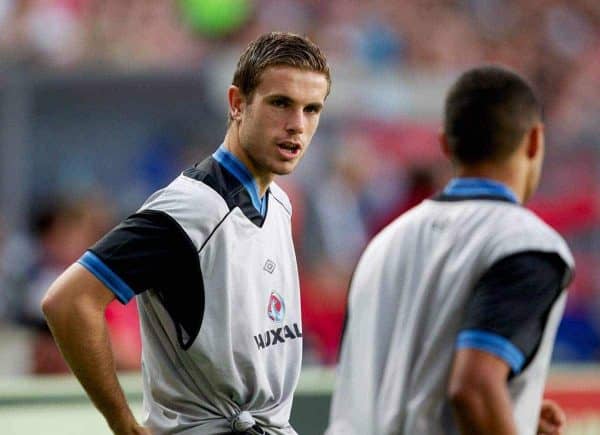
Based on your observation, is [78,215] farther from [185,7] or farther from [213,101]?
[185,7]

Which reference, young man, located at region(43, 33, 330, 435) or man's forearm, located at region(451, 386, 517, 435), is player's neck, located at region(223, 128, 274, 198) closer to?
young man, located at region(43, 33, 330, 435)

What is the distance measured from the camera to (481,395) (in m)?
3.22

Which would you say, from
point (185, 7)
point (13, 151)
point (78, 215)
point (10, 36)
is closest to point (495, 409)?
point (78, 215)

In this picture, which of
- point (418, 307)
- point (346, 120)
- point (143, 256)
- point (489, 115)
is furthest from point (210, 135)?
point (418, 307)

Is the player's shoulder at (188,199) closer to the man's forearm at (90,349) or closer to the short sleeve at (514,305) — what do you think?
the man's forearm at (90,349)

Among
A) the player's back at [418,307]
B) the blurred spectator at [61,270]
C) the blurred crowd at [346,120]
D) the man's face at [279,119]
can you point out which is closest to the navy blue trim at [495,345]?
the player's back at [418,307]

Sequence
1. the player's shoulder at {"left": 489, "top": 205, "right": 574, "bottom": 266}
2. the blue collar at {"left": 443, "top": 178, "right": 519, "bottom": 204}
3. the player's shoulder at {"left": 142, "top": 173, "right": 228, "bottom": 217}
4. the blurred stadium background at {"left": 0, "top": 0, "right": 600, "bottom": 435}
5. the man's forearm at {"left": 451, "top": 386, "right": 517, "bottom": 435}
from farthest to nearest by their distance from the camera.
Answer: the blurred stadium background at {"left": 0, "top": 0, "right": 600, "bottom": 435}
the player's shoulder at {"left": 142, "top": 173, "right": 228, "bottom": 217}
the blue collar at {"left": 443, "top": 178, "right": 519, "bottom": 204}
the player's shoulder at {"left": 489, "top": 205, "right": 574, "bottom": 266}
the man's forearm at {"left": 451, "top": 386, "right": 517, "bottom": 435}

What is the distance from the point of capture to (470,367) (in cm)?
326

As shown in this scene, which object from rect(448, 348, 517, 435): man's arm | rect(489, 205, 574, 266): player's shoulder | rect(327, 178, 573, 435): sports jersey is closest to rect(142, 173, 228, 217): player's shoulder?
rect(327, 178, 573, 435): sports jersey

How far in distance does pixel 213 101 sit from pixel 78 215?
3300mm

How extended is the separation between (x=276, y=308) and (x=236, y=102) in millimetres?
635

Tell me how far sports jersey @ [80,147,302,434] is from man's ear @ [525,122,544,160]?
35.8 inches

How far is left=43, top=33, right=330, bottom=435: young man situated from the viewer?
3.85 metres

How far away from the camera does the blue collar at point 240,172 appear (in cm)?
414
